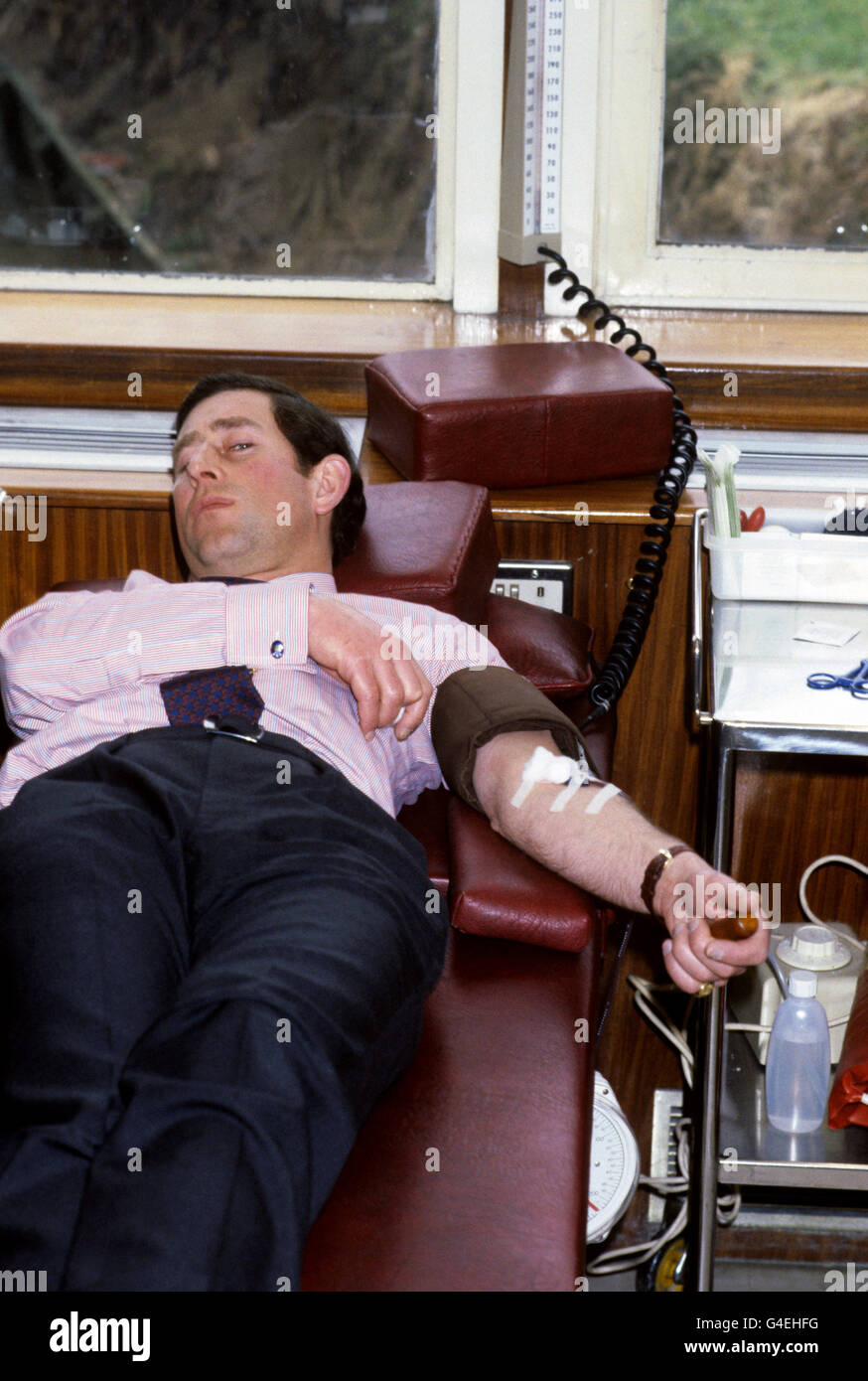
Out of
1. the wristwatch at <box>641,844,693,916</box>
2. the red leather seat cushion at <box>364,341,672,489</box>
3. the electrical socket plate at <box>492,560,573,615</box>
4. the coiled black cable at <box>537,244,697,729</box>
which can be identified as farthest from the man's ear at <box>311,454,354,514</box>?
the wristwatch at <box>641,844,693,916</box>

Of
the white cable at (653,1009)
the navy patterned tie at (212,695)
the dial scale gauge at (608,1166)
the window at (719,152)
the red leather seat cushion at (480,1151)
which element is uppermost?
the window at (719,152)

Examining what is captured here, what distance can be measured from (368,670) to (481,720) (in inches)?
5.0

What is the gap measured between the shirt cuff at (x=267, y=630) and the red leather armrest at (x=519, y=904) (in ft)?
0.97

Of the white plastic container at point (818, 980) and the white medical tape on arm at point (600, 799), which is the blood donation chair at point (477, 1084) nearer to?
the white medical tape on arm at point (600, 799)

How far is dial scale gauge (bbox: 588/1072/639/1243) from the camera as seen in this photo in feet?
5.49

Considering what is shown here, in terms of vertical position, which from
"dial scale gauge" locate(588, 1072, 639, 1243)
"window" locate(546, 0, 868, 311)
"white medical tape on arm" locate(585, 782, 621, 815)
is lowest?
"dial scale gauge" locate(588, 1072, 639, 1243)

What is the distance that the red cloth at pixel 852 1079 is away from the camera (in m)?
1.45

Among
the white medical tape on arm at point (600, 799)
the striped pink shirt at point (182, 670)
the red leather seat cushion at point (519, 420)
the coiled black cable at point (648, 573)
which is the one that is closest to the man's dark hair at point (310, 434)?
the red leather seat cushion at point (519, 420)

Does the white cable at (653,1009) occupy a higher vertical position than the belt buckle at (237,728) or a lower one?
lower

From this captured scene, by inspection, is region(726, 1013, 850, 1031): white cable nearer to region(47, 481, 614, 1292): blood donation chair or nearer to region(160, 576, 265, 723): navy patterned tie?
→ region(47, 481, 614, 1292): blood donation chair

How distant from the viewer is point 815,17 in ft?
7.45

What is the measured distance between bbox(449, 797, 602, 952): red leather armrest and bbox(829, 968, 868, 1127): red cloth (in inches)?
12.6

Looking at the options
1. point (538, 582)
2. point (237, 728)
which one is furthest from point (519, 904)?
point (538, 582)
